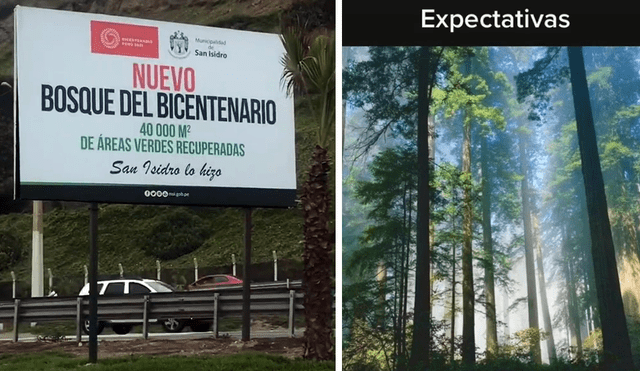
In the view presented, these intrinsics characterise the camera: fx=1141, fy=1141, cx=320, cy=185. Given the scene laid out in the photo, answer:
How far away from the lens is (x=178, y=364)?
54.9 feet

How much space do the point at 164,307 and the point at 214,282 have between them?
35.2 feet

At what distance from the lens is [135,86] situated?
55.2 ft

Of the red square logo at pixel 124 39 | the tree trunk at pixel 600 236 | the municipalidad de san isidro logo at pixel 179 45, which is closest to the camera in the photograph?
the tree trunk at pixel 600 236

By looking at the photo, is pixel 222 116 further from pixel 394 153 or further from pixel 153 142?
pixel 394 153

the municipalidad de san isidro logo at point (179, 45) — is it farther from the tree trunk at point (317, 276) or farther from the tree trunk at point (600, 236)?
the tree trunk at point (600, 236)

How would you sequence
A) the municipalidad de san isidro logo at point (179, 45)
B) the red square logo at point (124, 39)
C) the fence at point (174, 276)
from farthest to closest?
the fence at point (174, 276) → the municipalidad de san isidro logo at point (179, 45) → the red square logo at point (124, 39)

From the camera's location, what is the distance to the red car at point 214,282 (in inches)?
1099

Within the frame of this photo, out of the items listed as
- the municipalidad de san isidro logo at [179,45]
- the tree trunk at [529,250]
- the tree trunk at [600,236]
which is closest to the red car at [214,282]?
the municipalidad de san isidro logo at [179,45]

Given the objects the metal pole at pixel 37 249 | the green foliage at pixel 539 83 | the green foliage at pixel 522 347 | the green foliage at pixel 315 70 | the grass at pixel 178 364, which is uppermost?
the green foliage at pixel 315 70

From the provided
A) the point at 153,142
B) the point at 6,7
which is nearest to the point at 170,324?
the point at 153,142

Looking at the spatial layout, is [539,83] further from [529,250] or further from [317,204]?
[317,204]

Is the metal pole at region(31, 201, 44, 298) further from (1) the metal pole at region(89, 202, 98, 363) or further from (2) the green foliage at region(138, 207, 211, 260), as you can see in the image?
(1) the metal pole at region(89, 202, 98, 363)

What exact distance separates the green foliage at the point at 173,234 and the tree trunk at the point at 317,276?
22092mm

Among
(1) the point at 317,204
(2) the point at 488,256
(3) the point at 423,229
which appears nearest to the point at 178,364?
(1) the point at 317,204
